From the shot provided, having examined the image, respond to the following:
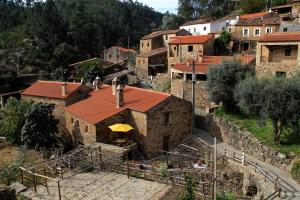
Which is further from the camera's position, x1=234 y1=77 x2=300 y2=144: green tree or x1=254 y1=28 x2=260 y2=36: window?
x1=254 y1=28 x2=260 y2=36: window

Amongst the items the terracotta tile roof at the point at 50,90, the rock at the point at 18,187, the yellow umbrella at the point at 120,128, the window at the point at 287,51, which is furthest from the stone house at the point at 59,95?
the window at the point at 287,51

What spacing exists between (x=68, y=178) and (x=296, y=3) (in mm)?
48933

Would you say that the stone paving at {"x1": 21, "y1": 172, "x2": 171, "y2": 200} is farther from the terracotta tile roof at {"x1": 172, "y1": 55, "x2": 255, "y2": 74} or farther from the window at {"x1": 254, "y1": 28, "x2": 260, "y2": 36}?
the window at {"x1": 254, "y1": 28, "x2": 260, "y2": 36}

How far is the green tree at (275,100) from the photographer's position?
78.4 ft

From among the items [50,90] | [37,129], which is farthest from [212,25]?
[37,129]

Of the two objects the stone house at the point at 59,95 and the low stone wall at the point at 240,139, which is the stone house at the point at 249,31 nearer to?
the low stone wall at the point at 240,139

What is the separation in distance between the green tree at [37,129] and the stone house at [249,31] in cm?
3163

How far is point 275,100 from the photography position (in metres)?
24.2

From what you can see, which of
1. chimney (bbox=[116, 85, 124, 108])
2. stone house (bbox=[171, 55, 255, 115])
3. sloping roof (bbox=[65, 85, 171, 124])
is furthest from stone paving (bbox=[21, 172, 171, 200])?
stone house (bbox=[171, 55, 255, 115])

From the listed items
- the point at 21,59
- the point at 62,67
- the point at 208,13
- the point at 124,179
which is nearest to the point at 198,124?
the point at 124,179

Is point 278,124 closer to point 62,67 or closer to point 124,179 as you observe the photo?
point 124,179

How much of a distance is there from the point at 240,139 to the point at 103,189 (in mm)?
12553

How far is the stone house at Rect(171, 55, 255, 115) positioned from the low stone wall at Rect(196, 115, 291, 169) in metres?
1.49

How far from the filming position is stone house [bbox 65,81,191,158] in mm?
29875
